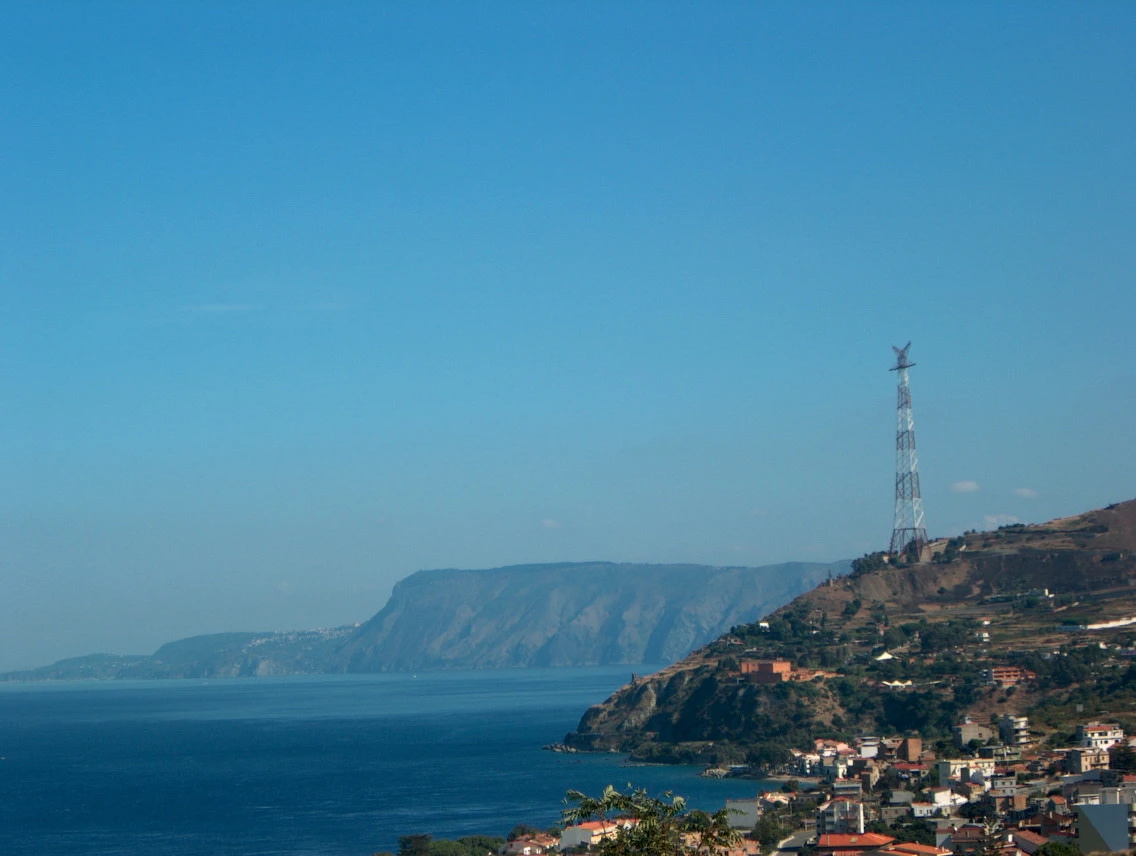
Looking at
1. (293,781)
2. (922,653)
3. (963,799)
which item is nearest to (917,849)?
(963,799)

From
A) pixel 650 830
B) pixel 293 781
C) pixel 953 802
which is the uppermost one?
pixel 650 830

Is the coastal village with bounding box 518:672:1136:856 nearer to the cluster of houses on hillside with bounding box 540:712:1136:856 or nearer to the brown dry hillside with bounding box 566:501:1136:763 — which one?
the cluster of houses on hillside with bounding box 540:712:1136:856

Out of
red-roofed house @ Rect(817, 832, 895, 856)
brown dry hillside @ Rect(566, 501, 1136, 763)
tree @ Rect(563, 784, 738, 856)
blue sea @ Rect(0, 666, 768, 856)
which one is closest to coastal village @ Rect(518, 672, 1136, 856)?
red-roofed house @ Rect(817, 832, 895, 856)

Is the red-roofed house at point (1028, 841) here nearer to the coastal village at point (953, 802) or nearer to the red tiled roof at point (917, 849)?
the coastal village at point (953, 802)

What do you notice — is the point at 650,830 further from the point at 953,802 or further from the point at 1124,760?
the point at 1124,760

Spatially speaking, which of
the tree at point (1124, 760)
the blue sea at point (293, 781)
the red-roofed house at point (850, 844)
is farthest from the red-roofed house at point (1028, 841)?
the blue sea at point (293, 781)

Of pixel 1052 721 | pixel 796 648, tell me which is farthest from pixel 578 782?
pixel 796 648

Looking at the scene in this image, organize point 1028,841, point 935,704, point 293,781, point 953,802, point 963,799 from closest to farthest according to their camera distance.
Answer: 1. point 1028,841
2. point 953,802
3. point 963,799
4. point 293,781
5. point 935,704
